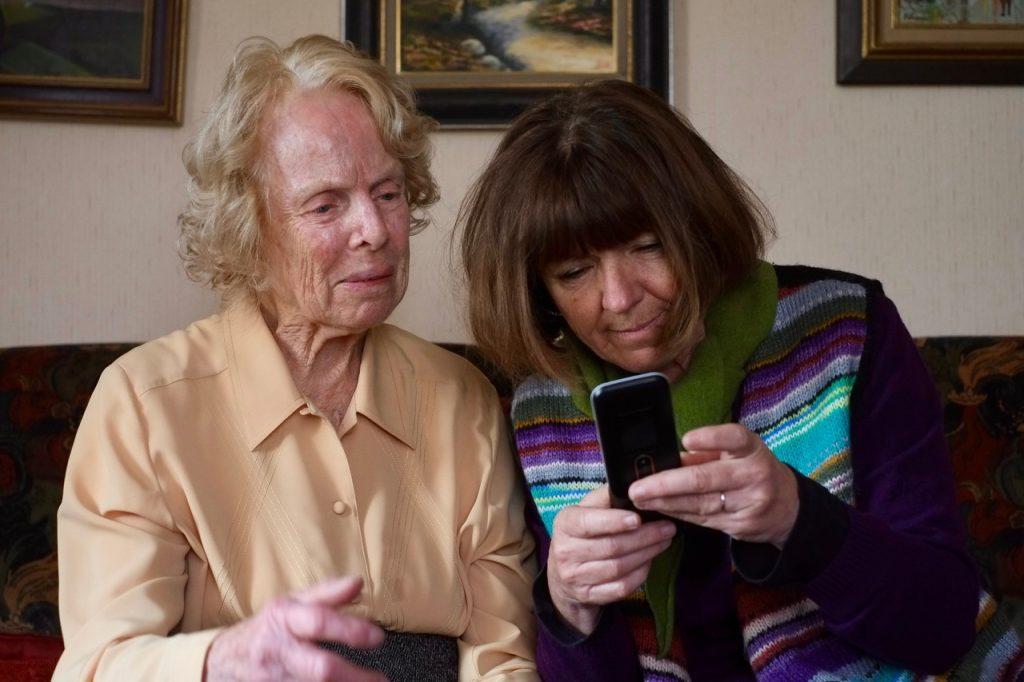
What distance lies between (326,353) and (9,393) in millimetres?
615

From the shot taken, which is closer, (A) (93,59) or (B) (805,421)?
(B) (805,421)

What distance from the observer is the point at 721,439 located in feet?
4.23

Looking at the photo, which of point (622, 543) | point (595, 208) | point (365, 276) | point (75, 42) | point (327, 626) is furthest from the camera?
point (75, 42)

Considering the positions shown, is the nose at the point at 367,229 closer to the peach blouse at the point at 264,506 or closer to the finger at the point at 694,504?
the peach blouse at the point at 264,506

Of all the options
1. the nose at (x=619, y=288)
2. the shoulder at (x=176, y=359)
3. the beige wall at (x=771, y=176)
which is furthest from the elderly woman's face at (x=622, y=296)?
the beige wall at (x=771, y=176)

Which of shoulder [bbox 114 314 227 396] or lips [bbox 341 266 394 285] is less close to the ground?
lips [bbox 341 266 394 285]

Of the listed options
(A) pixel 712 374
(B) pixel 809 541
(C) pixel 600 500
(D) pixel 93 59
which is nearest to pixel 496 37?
(D) pixel 93 59

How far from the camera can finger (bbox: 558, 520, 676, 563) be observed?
1.39 meters

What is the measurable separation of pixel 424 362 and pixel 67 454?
2.10ft

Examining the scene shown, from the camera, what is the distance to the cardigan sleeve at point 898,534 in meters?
1.41

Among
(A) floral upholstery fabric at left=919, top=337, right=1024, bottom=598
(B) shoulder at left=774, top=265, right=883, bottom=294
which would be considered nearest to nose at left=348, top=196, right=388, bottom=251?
(B) shoulder at left=774, top=265, right=883, bottom=294

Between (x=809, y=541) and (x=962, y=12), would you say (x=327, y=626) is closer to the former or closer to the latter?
(x=809, y=541)

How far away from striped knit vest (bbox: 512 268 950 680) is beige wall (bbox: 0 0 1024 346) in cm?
71

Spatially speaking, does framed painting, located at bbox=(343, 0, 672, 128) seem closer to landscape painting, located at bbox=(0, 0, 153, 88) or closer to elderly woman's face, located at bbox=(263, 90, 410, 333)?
landscape painting, located at bbox=(0, 0, 153, 88)
